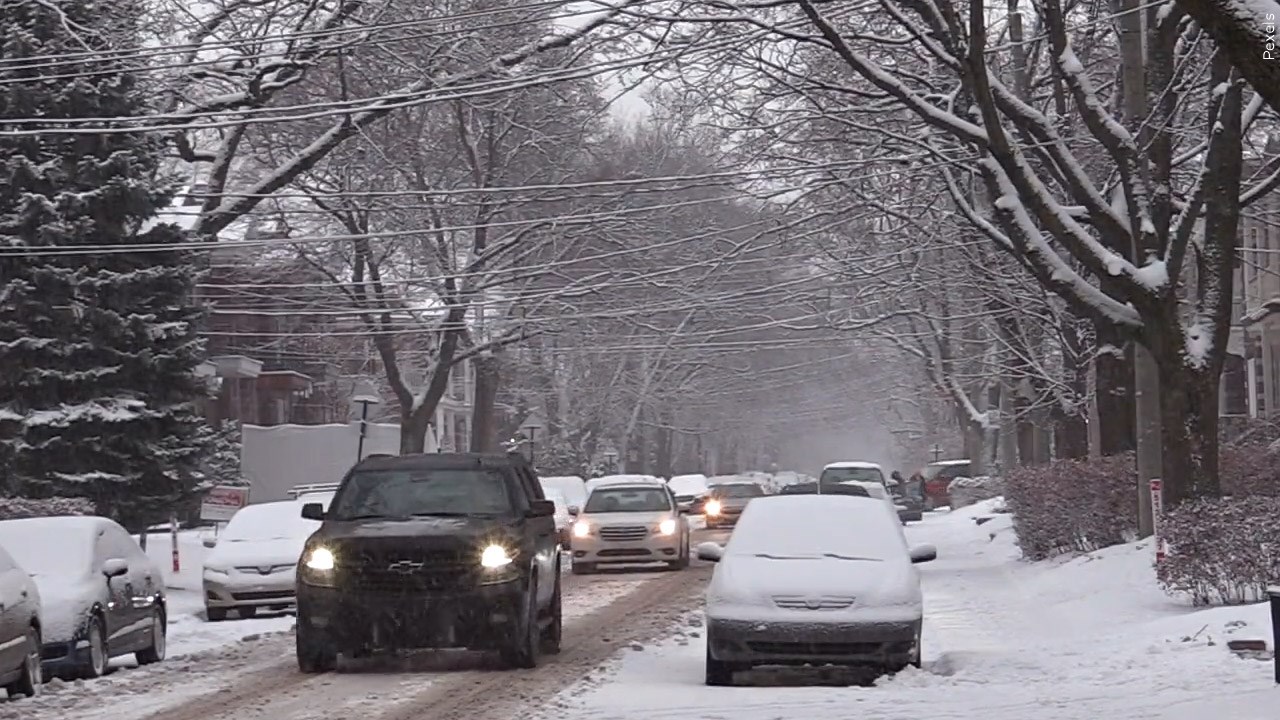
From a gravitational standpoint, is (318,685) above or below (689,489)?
below

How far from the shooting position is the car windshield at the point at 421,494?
17344mm

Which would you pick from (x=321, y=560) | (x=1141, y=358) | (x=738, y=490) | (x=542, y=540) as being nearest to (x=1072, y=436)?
(x=738, y=490)

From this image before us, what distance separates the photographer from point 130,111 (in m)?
31.1

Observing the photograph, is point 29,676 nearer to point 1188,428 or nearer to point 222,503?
point 1188,428

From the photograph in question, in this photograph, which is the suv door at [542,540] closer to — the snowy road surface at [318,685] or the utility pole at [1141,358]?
the snowy road surface at [318,685]

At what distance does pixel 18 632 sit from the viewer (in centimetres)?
1546

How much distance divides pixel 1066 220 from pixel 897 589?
23.3ft

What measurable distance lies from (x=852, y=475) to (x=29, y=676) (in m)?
33.9

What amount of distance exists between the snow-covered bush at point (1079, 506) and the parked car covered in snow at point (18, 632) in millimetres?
13786

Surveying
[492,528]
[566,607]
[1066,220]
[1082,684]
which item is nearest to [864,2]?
[1066,220]

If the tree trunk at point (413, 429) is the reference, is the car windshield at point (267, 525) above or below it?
below

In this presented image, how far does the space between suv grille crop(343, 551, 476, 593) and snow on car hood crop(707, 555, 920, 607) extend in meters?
2.16

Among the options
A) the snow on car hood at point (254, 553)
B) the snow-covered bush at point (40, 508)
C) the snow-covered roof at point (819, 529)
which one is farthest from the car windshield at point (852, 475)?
the snow-covered roof at point (819, 529)

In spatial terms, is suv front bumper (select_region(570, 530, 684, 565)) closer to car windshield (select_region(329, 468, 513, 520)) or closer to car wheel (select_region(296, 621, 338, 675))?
car windshield (select_region(329, 468, 513, 520))
